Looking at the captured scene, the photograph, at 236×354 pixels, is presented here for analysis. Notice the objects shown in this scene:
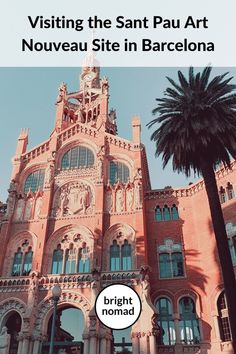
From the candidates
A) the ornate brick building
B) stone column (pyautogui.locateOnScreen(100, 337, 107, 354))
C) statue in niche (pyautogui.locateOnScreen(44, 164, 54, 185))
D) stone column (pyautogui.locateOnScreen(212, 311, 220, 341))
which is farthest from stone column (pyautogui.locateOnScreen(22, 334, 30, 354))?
statue in niche (pyautogui.locateOnScreen(44, 164, 54, 185))

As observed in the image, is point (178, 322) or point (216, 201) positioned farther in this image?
point (178, 322)

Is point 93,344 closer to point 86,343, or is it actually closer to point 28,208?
point 86,343

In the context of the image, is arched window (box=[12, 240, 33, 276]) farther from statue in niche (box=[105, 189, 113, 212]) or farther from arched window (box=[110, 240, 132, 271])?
statue in niche (box=[105, 189, 113, 212])

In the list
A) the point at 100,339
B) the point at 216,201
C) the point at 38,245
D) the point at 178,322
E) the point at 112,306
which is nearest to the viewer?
the point at 112,306

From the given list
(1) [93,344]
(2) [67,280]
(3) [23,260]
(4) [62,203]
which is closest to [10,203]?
(4) [62,203]

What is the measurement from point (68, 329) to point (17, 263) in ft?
24.5

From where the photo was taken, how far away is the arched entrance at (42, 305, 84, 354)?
27.9 m

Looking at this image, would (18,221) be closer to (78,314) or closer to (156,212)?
(78,314)

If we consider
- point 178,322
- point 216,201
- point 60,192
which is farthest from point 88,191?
point 216,201

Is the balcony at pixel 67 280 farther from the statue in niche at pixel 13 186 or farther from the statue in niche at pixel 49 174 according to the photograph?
the statue in niche at pixel 49 174

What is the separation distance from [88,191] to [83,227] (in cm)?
414

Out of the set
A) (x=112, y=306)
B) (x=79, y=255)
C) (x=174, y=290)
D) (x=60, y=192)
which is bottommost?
(x=112, y=306)

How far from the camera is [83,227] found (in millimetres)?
32812

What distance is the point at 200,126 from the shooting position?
21.0 metres
